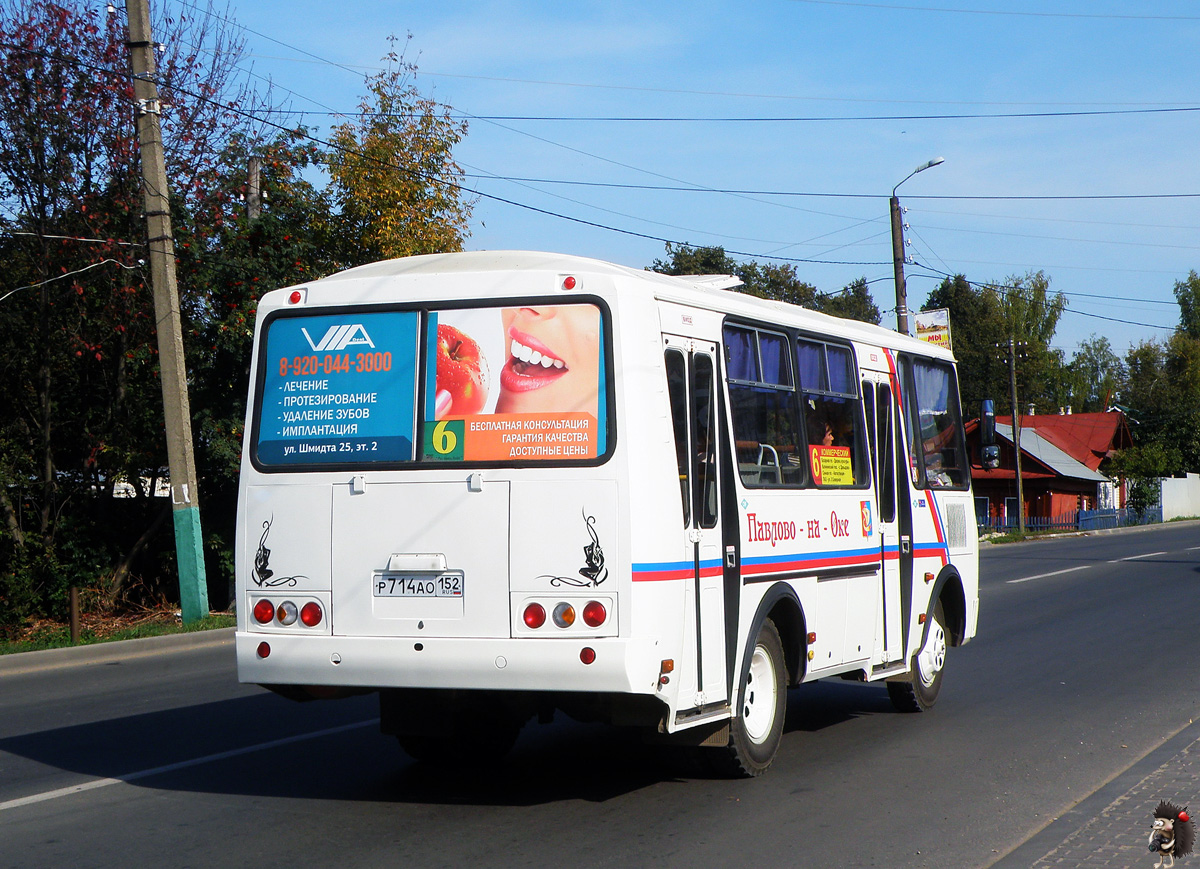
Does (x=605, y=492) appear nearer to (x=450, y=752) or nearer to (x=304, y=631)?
(x=304, y=631)

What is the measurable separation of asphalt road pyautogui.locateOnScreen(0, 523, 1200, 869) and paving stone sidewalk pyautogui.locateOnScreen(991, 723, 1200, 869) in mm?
66

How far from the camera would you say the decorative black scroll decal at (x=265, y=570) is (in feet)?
24.0

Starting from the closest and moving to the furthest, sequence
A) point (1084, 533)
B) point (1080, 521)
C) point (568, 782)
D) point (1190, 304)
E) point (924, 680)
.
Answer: point (568, 782) < point (924, 680) < point (1084, 533) < point (1080, 521) < point (1190, 304)

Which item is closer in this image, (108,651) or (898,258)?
(108,651)

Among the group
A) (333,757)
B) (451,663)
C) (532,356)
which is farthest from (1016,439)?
(451,663)

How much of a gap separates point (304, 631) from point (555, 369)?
2.00 m

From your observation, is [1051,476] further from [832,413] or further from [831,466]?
[831,466]

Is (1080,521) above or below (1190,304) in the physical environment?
below

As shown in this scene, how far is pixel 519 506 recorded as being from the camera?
22.5ft

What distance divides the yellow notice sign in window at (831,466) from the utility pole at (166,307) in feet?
33.9

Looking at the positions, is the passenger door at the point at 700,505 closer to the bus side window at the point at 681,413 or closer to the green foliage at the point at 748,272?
the bus side window at the point at 681,413

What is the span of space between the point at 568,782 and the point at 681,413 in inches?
95.6

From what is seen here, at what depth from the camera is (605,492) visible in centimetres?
672

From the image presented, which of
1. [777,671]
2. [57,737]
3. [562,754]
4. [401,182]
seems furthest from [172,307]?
[777,671]
